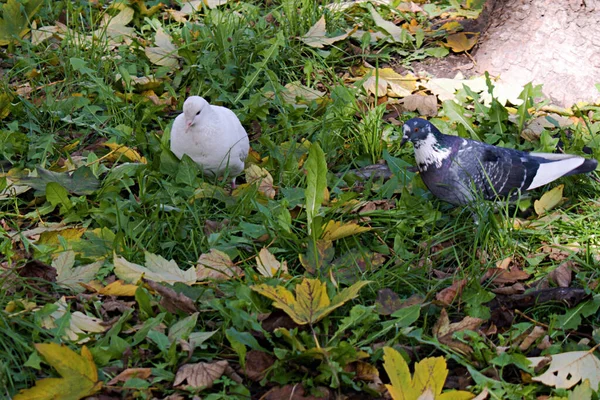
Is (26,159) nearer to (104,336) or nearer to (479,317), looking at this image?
(104,336)

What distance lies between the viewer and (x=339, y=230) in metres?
2.93

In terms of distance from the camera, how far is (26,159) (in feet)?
12.2

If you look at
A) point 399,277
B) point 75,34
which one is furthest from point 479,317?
point 75,34

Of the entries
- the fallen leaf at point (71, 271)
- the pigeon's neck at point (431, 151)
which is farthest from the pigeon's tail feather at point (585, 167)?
the fallen leaf at point (71, 271)

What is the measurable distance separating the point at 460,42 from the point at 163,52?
73.6 inches

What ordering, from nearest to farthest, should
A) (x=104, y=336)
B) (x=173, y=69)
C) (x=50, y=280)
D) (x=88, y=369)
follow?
(x=88, y=369) < (x=104, y=336) < (x=50, y=280) < (x=173, y=69)

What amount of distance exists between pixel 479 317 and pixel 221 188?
1.34 m

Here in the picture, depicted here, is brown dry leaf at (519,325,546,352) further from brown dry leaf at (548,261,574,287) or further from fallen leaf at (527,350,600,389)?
brown dry leaf at (548,261,574,287)

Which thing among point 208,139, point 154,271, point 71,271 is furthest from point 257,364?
point 208,139

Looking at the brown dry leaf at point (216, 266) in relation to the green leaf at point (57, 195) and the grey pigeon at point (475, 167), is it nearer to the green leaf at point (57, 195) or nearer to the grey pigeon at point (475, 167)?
the green leaf at point (57, 195)

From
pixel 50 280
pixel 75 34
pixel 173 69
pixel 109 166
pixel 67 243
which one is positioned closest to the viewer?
pixel 50 280

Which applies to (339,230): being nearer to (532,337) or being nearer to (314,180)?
(314,180)

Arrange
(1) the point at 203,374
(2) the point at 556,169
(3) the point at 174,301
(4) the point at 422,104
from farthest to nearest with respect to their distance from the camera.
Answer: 1. (4) the point at 422,104
2. (2) the point at 556,169
3. (3) the point at 174,301
4. (1) the point at 203,374

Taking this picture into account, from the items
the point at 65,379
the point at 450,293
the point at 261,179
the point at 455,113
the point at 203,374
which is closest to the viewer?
the point at 65,379
